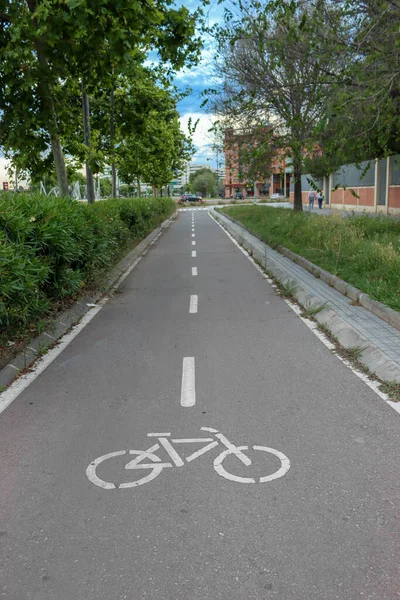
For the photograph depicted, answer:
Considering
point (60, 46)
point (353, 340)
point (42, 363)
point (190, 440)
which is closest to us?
point (190, 440)

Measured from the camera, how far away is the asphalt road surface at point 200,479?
8.53ft

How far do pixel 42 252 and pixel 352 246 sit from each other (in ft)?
25.1

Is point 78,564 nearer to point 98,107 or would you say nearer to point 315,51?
point 315,51

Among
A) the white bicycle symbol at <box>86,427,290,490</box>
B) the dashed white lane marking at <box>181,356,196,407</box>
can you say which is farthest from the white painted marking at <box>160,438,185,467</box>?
the dashed white lane marking at <box>181,356,196,407</box>

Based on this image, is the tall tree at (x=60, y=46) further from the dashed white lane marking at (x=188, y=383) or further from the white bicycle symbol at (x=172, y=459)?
Result: the white bicycle symbol at (x=172, y=459)

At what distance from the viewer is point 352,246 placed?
1208 cm

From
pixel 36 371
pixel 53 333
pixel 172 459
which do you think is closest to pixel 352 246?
pixel 53 333

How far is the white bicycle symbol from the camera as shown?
11.5ft

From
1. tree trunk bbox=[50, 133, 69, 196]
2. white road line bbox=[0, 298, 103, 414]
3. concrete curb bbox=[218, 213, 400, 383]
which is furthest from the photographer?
tree trunk bbox=[50, 133, 69, 196]

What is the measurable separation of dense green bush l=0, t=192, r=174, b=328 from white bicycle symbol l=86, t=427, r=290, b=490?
2.44m

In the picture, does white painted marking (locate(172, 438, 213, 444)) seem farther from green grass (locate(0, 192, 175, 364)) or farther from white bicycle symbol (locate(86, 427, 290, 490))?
green grass (locate(0, 192, 175, 364))

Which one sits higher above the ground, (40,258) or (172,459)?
(40,258)

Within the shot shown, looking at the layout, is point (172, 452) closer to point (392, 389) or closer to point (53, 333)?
point (392, 389)

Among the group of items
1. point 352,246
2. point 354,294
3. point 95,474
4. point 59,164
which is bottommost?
point 95,474
